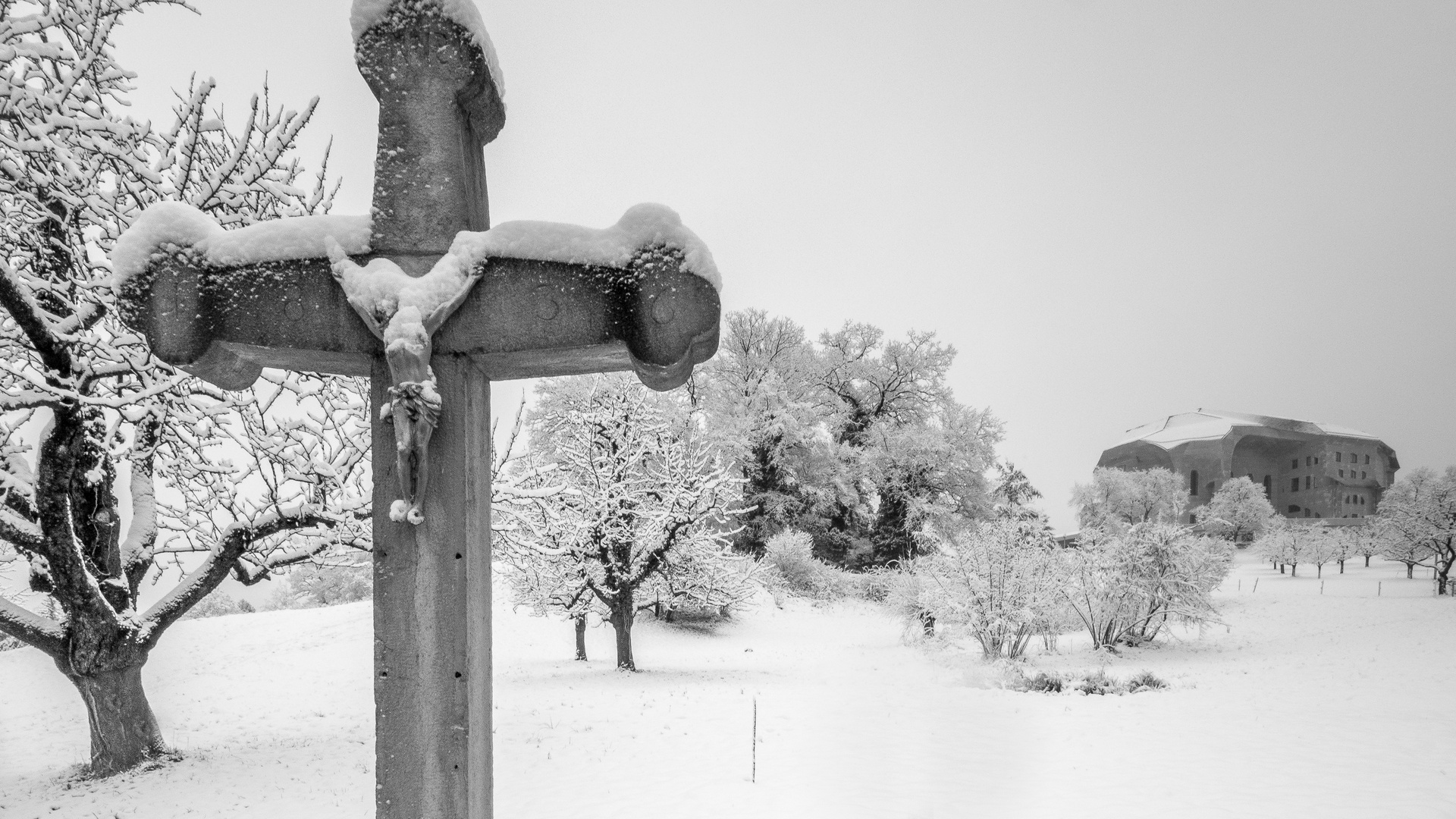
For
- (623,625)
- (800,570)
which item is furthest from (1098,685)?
(800,570)

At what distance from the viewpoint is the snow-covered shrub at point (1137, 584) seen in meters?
17.0

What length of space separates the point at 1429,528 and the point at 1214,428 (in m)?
41.0

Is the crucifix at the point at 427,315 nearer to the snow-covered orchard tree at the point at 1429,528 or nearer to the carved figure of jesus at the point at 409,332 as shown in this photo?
the carved figure of jesus at the point at 409,332

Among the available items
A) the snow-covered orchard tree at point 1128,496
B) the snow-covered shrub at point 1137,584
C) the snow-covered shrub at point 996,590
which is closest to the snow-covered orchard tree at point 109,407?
the snow-covered shrub at point 996,590

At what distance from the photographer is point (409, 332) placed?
1972 mm

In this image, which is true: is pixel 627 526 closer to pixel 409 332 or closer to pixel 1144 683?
pixel 1144 683

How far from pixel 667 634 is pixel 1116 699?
1142cm

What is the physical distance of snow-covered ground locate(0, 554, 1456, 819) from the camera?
243 inches

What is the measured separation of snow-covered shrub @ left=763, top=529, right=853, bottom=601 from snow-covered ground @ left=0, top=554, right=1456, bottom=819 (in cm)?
747

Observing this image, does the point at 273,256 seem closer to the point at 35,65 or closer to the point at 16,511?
the point at 35,65

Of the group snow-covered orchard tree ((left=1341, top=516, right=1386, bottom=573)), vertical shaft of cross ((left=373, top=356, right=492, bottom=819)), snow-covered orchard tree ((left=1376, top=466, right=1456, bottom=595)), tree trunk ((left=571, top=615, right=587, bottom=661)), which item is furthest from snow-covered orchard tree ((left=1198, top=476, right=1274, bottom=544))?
vertical shaft of cross ((left=373, top=356, right=492, bottom=819))

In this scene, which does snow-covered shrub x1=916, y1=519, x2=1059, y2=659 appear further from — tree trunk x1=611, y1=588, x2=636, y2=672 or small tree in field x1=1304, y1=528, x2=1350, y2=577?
small tree in field x1=1304, y1=528, x2=1350, y2=577

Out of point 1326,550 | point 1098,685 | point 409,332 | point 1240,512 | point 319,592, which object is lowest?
point 319,592

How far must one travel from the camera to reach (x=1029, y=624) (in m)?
15.2
